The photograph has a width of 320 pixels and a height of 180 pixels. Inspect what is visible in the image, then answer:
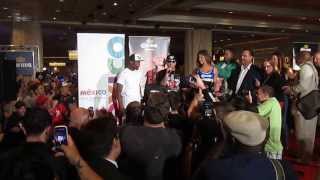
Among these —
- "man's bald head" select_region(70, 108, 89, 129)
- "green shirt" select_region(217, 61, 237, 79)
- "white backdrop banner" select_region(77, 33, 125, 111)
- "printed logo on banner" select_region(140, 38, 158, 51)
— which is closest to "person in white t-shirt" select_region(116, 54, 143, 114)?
"white backdrop banner" select_region(77, 33, 125, 111)

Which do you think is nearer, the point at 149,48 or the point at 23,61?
the point at 149,48

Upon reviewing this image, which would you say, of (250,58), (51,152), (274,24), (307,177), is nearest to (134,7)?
(274,24)

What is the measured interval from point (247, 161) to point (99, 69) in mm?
6690

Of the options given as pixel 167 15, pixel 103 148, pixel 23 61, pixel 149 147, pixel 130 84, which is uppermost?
pixel 167 15

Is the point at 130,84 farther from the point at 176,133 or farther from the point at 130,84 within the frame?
the point at 176,133

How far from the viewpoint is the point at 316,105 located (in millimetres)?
5957

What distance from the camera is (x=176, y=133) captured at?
3.42 metres

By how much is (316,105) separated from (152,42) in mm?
4448

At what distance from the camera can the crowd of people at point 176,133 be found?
6.54ft

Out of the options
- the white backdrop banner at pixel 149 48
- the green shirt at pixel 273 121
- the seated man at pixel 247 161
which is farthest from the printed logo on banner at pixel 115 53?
the seated man at pixel 247 161

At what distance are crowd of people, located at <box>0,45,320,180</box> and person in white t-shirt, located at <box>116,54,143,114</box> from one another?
2 centimetres

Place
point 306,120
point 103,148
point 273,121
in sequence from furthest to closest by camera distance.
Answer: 1. point 306,120
2. point 273,121
3. point 103,148

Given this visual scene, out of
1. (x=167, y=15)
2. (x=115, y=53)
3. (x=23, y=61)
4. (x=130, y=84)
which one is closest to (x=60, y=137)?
(x=130, y=84)

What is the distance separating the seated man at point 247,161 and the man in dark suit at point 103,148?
0.61 meters
